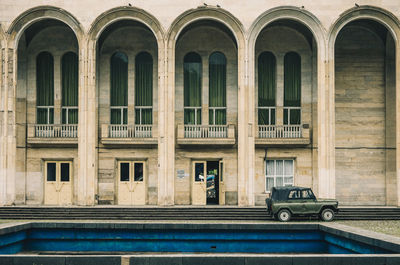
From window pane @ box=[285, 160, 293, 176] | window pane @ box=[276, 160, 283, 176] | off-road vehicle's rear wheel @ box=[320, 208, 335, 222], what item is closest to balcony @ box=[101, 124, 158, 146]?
window pane @ box=[276, 160, 283, 176]

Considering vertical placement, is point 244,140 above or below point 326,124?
below

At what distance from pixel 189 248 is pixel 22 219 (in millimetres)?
9680

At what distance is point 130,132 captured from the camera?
3089cm

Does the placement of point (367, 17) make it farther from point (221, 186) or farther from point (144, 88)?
point (144, 88)

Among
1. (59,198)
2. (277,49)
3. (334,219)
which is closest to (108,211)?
(59,198)

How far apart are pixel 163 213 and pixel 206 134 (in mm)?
6004

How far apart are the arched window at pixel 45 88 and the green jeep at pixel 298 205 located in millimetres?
14934

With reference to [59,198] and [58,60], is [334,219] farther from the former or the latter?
[58,60]

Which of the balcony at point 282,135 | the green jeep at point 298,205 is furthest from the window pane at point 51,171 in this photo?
the green jeep at point 298,205

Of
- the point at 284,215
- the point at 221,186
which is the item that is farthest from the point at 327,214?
the point at 221,186

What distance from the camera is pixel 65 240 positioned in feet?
71.3

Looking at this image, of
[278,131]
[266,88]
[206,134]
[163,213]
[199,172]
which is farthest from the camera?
[266,88]

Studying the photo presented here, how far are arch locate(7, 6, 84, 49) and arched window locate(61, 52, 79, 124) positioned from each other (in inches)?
120

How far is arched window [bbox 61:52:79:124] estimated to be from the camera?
31.6 meters
